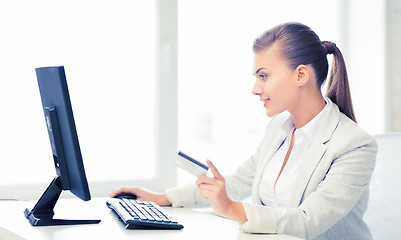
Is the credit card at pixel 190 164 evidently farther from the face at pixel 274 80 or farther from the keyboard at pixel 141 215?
the face at pixel 274 80

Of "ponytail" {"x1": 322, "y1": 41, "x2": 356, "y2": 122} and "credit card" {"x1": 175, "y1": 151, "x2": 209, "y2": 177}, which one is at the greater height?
"ponytail" {"x1": 322, "y1": 41, "x2": 356, "y2": 122}

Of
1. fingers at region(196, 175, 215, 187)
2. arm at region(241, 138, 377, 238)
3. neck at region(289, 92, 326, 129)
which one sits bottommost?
arm at region(241, 138, 377, 238)

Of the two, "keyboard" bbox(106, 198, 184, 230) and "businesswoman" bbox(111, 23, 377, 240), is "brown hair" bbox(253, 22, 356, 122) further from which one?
"keyboard" bbox(106, 198, 184, 230)

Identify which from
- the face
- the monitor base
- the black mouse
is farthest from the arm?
the black mouse

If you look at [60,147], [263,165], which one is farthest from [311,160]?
[60,147]

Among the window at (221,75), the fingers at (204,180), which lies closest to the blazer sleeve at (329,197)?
the fingers at (204,180)

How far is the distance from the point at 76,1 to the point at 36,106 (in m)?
0.52

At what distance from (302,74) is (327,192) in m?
0.42

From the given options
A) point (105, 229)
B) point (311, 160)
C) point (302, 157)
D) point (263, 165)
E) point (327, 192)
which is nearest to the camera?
point (105, 229)

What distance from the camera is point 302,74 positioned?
164cm

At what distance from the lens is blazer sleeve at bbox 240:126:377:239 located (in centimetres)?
132

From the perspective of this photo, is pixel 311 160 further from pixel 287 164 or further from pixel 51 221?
pixel 51 221

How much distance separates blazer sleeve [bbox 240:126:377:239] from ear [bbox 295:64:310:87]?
217mm

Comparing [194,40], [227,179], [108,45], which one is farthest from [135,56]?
[227,179]
